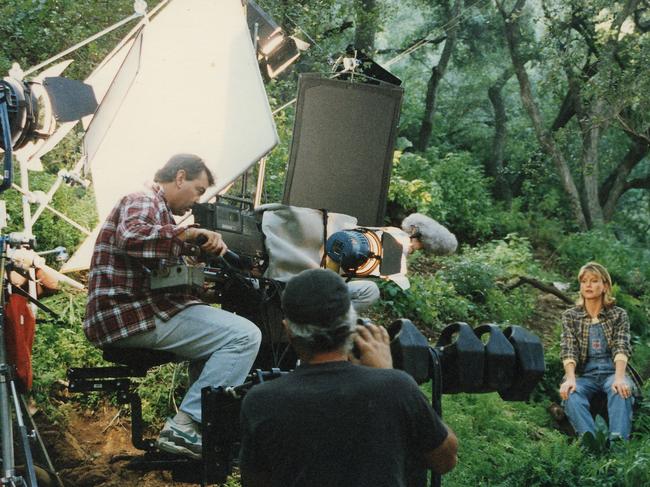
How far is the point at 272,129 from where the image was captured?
441 cm

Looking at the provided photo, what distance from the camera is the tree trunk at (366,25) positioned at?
30.7 feet

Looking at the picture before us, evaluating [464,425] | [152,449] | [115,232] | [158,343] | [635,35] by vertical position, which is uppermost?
[635,35]

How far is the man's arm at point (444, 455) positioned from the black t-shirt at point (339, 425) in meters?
0.05

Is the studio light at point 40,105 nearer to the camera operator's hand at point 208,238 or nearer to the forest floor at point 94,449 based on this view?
the camera operator's hand at point 208,238

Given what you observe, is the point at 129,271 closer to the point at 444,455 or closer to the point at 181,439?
the point at 181,439

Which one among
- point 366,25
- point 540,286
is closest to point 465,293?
point 540,286

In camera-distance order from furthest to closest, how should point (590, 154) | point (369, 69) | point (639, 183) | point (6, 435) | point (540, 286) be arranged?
point (639, 183), point (590, 154), point (540, 286), point (369, 69), point (6, 435)

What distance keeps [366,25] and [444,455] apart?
9.00 m

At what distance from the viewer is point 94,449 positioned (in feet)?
15.3

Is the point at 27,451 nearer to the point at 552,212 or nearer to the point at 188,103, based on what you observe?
the point at 188,103

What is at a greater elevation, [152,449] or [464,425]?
[152,449]

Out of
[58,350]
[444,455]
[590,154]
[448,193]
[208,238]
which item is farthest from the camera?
[590,154]

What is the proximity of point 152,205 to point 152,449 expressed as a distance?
1169 mm

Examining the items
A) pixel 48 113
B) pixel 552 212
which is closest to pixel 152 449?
pixel 48 113
